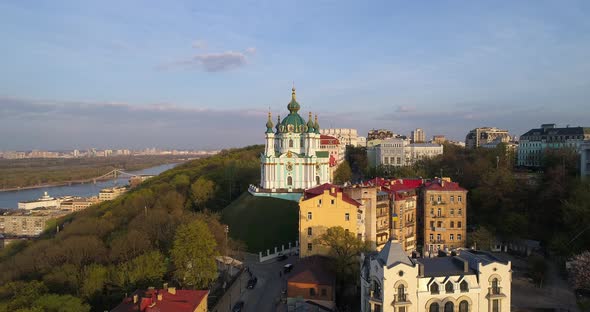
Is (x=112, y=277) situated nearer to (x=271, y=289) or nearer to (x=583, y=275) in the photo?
(x=271, y=289)

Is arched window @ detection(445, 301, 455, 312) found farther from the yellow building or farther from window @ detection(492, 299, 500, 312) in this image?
the yellow building

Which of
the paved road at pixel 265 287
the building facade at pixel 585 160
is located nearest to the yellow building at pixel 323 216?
the paved road at pixel 265 287

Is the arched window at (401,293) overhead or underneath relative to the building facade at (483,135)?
underneath

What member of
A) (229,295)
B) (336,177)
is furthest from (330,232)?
(336,177)

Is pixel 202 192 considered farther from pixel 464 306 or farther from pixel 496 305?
pixel 496 305

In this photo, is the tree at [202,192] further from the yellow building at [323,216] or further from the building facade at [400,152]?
the building facade at [400,152]

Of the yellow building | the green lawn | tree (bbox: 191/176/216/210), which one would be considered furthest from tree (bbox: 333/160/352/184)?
the yellow building
